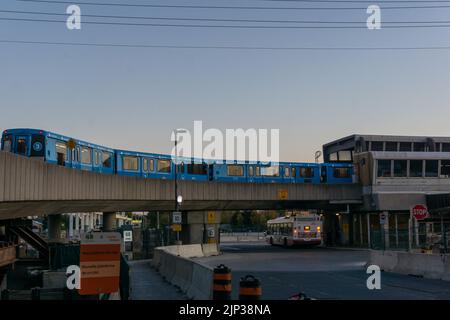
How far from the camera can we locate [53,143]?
3506cm

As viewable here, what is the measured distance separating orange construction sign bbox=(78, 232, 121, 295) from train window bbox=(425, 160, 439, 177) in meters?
53.9

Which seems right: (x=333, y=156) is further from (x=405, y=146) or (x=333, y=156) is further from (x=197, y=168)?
(x=197, y=168)

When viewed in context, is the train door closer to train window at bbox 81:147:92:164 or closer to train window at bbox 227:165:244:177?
train window at bbox 81:147:92:164

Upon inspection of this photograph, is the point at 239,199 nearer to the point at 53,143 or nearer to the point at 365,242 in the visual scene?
the point at 365,242

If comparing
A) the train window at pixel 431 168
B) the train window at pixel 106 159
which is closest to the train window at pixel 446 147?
the train window at pixel 431 168

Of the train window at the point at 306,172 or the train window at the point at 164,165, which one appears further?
the train window at the point at 306,172

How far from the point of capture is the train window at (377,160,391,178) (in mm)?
58875

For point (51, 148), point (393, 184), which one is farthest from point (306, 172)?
point (51, 148)

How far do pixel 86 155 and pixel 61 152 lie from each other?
12.7ft

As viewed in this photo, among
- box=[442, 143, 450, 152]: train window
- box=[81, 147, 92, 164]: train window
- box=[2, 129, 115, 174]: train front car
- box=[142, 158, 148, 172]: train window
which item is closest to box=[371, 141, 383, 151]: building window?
box=[442, 143, 450, 152]: train window

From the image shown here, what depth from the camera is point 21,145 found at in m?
34.0

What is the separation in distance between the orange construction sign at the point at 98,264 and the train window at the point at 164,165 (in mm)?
40002

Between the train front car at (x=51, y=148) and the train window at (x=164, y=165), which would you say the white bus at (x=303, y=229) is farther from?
the train front car at (x=51, y=148)

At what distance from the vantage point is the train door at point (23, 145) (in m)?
33.7
